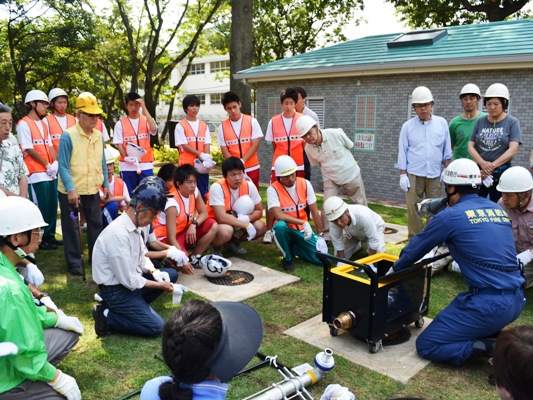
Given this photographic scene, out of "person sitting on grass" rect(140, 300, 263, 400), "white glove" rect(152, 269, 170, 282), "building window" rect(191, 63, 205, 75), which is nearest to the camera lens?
"person sitting on grass" rect(140, 300, 263, 400)

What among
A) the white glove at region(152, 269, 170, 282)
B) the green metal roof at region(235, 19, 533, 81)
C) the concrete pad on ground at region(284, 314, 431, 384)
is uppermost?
the green metal roof at region(235, 19, 533, 81)

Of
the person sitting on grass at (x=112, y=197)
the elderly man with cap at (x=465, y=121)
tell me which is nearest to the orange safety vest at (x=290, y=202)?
the person sitting on grass at (x=112, y=197)

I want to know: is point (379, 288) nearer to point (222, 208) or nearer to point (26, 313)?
point (26, 313)

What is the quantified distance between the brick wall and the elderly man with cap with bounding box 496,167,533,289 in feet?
14.8

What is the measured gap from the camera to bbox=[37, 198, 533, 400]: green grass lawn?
10.4 ft

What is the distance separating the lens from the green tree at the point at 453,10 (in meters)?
19.0

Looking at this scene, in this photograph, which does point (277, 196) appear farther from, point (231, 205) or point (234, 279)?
point (234, 279)

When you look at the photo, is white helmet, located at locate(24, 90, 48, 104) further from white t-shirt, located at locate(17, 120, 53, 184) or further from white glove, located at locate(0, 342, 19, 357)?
white glove, located at locate(0, 342, 19, 357)

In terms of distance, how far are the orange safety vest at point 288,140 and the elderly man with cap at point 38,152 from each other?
116 inches

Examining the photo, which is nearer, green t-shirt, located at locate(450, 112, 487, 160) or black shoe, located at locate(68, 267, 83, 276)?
black shoe, located at locate(68, 267, 83, 276)

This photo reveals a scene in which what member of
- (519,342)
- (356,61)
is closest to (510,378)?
(519,342)

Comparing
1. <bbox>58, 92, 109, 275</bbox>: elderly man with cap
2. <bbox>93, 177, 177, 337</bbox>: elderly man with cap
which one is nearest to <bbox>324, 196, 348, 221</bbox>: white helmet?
<bbox>93, 177, 177, 337</bbox>: elderly man with cap

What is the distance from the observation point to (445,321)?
3.50m

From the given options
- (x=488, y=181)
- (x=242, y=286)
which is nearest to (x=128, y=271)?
(x=242, y=286)
